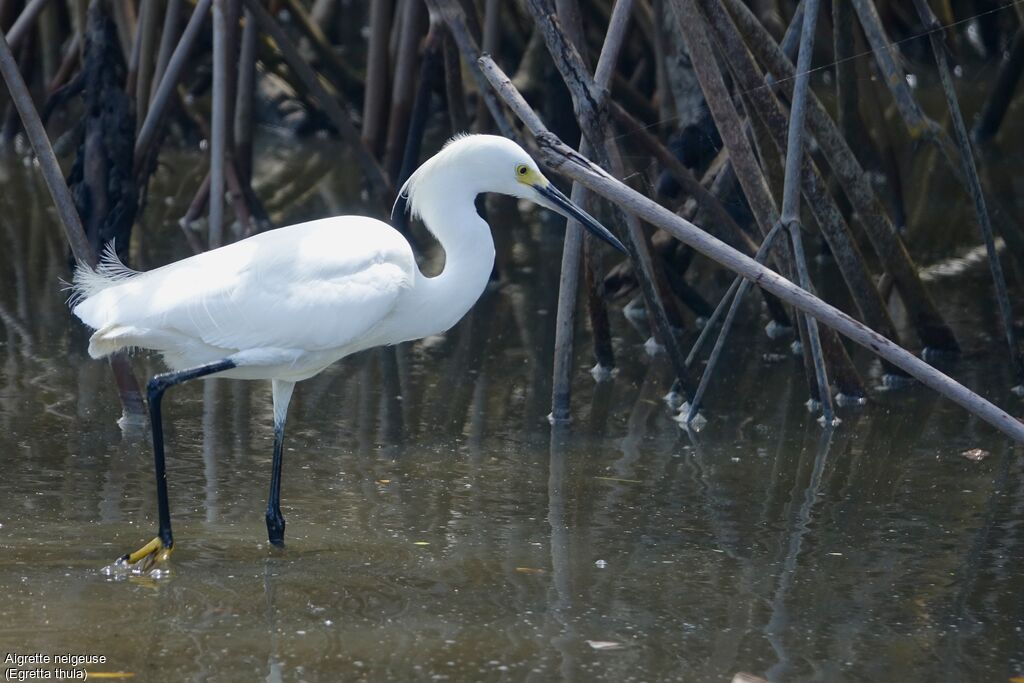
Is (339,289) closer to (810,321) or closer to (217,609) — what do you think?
(217,609)

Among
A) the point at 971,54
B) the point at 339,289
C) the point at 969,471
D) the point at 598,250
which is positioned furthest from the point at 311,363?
the point at 971,54

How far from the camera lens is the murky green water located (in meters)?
3.45

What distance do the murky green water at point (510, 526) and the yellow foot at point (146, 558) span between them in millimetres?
73

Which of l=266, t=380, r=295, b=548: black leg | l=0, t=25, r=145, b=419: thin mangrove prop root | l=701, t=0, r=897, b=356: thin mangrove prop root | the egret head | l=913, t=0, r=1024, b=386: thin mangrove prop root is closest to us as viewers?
l=266, t=380, r=295, b=548: black leg

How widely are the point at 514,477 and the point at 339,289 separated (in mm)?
1127

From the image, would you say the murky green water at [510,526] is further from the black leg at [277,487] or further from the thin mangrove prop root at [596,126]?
the thin mangrove prop root at [596,126]

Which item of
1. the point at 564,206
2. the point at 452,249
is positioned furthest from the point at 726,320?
the point at 452,249

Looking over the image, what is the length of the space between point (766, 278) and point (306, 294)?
1.42 meters

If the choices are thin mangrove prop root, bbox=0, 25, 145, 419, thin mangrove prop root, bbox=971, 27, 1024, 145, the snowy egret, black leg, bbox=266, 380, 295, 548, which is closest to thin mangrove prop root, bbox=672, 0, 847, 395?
the snowy egret

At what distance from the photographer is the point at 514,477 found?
4922mm

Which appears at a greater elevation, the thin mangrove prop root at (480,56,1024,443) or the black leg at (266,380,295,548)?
Result: the thin mangrove prop root at (480,56,1024,443)

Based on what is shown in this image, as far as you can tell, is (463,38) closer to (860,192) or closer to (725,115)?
(725,115)

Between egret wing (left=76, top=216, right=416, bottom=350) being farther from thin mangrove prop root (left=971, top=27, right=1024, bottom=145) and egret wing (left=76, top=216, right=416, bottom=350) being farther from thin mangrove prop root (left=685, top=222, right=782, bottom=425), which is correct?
thin mangrove prop root (left=971, top=27, right=1024, bottom=145)

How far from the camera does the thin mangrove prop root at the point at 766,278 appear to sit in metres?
3.66
